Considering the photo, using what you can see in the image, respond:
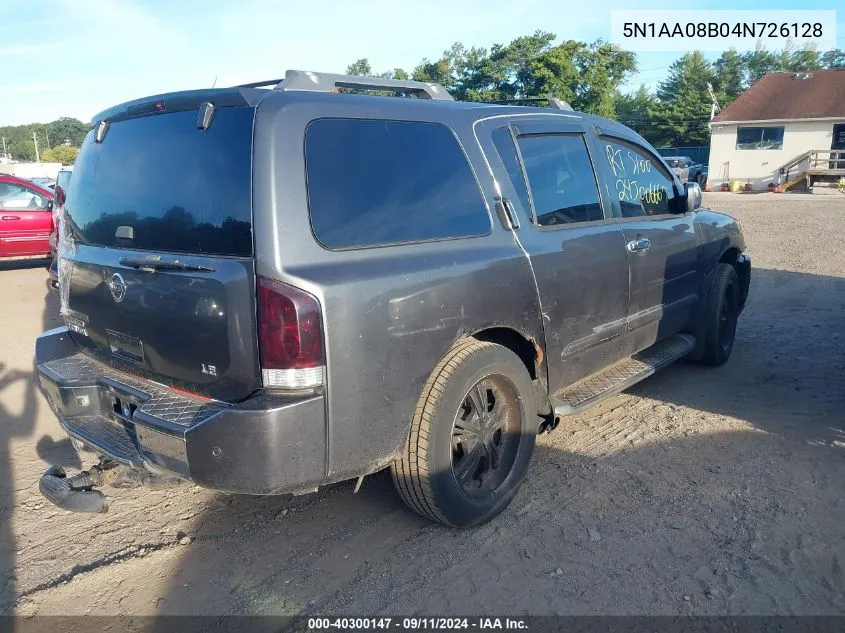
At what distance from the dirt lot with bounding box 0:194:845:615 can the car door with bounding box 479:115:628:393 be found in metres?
0.68

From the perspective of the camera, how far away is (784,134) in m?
30.3

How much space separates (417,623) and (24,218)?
10776 millimetres

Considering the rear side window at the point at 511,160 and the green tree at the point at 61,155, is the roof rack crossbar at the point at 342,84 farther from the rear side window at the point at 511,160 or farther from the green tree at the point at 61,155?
the green tree at the point at 61,155

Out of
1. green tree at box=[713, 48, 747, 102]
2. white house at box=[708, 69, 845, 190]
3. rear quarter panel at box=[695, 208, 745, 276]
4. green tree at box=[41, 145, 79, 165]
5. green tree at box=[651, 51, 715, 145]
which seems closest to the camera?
rear quarter panel at box=[695, 208, 745, 276]

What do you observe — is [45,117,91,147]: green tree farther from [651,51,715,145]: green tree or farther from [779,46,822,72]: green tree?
[779,46,822,72]: green tree

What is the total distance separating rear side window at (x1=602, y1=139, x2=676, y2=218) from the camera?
13.9ft

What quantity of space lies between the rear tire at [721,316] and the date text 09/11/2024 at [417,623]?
3.39m

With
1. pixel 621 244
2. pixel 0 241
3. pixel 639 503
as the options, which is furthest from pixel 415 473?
pixel 0 241

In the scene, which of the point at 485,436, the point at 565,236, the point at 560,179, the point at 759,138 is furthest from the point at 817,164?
the point at 485,436

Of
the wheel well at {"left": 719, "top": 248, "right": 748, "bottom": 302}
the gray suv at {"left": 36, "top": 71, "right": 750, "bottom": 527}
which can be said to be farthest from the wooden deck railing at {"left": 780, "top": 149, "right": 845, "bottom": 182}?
the gray suv at {"left": 36, "top": 71, "right": 750, "bottom": 527}

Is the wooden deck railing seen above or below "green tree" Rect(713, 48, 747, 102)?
below

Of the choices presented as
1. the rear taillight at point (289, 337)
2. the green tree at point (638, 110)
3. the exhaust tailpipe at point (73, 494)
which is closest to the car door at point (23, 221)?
the exhaust tailpipe at point (73, 494)

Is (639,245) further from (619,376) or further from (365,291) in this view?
(365,291)

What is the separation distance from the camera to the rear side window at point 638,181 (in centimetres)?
423
